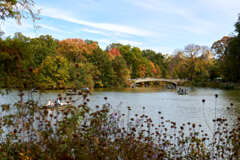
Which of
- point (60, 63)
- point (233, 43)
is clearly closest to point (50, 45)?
point (60, 63)

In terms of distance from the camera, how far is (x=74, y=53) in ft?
159

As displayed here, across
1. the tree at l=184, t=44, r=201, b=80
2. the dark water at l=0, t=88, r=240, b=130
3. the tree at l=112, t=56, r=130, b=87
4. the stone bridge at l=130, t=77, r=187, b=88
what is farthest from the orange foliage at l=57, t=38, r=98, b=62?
the tree at l=184, t=44, r=201, b=80

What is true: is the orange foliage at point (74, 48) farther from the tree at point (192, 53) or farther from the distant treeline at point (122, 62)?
the tree at point (192, 53)

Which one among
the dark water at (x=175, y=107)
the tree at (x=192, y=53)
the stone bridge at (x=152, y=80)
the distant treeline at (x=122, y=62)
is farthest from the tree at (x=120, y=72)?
the dark water at (x=175, y=107)

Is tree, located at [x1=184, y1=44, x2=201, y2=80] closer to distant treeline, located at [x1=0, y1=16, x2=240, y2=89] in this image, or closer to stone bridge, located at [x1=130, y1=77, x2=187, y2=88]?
distant treeline, located at [x1=0, y1=16, x2=240, y2=89]

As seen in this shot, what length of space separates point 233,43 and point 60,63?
2344 cm

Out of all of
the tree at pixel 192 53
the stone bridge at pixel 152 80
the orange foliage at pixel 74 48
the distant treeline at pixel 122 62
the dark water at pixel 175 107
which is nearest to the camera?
the dark water at pixel 175 107

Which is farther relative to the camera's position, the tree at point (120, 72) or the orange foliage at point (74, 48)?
the tree at point (120, 72)

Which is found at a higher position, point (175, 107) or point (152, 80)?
point (152, 80)

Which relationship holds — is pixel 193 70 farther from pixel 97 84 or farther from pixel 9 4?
pixel 9 4

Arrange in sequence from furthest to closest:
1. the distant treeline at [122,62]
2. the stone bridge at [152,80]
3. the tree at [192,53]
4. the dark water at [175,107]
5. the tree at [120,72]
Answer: the tree at [192,53]
the stone bridge at [152,80]
the tree at [120,72]
the distant treeline at [122,62]
the dark water at [175,107]

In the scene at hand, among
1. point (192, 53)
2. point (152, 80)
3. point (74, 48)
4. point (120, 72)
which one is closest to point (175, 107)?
point (74, 48)

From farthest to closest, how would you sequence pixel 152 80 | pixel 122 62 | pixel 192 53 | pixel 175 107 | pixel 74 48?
1. pixel 192 53
2. pixel 152 80
3. pixel 122 62
4. pixel 74 48
5. pixel 175 107

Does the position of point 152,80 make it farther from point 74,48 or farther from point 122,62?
point 74,48
